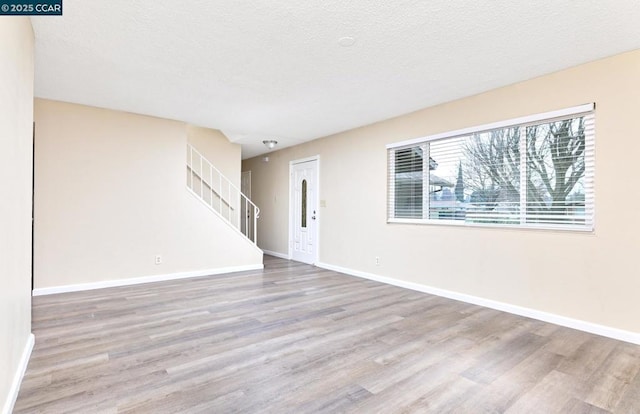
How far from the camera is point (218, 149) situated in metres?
6.31

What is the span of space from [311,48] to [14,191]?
232cm

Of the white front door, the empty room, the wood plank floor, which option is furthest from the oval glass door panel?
the wood plank floor

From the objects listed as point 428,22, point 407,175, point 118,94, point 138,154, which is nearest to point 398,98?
point 407,175

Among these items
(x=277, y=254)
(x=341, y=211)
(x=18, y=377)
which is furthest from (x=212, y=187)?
(x=18, y=377)

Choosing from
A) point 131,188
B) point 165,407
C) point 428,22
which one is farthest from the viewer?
point 131,188

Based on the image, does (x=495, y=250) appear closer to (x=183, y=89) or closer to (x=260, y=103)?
(x=260, y=103)

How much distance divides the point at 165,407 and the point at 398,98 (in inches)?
148

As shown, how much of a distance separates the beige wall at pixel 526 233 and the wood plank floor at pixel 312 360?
33 centimetres

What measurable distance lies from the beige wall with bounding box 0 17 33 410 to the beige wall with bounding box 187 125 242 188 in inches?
138

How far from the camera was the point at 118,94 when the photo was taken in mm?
3963

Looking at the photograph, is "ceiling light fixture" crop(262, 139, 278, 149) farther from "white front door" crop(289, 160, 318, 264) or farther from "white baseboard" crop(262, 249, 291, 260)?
"white baseboard" crop(262, 249, 291, 260)

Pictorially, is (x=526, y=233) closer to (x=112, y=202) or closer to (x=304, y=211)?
(x=304, y=211)

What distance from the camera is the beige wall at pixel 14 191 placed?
5.52 feet

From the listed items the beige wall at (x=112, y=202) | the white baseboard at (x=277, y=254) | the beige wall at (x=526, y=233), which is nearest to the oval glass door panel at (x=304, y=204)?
the white baseboard at (x=277, y=254)
